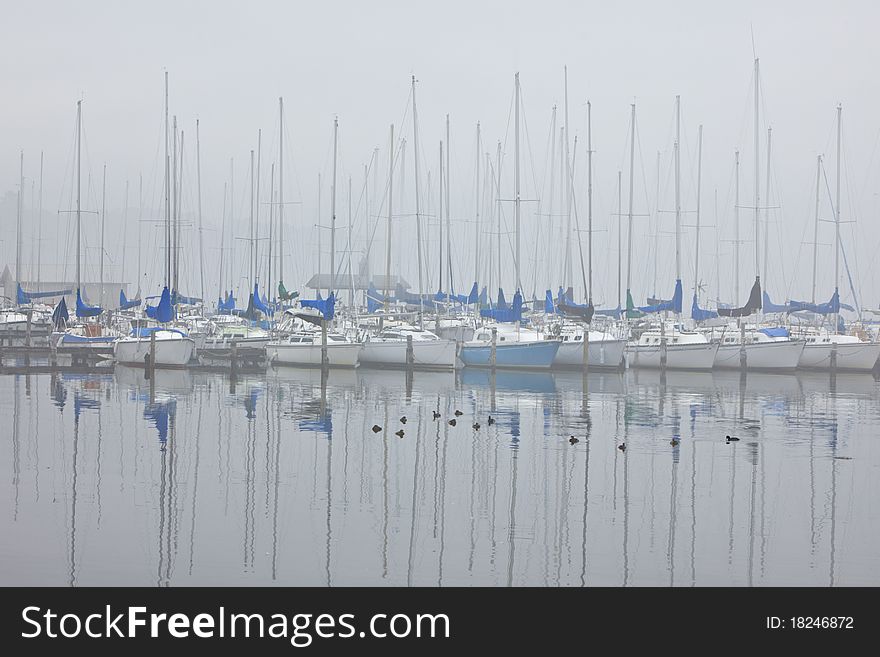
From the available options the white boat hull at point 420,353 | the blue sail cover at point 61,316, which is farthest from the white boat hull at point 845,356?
the blue sail cover at point 61,316

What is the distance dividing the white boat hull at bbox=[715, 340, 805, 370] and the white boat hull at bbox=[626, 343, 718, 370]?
23.1 inches

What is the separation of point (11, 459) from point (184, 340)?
30023 millimetres

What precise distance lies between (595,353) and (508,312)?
20.8 ft

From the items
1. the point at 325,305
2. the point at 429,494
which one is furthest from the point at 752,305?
the point at 429,494

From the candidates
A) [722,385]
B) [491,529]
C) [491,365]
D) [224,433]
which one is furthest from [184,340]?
[491,529]

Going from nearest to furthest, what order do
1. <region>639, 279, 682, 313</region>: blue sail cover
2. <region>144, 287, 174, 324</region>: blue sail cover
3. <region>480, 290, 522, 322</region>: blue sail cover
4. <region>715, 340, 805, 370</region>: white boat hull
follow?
<region>144, 287, 174, 324</region>: blue sail cover < <region>715, 340, 805, 370</region>: white boat hull < <region>480, 290, 522, 322</region>: blue sail cover < <region>639, 279, 682, 313</region>: blue sail cover

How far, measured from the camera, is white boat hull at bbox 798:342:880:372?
5712 centimetres

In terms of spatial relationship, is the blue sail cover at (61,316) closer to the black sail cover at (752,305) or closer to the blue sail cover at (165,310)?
the blue sail cover at (165,310)

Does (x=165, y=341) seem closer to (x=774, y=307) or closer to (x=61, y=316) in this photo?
(x=61, y=316)

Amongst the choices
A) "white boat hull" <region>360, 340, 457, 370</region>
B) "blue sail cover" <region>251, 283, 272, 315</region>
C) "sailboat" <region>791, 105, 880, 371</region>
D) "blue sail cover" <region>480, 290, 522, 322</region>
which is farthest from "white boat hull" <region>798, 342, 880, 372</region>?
"blue sail cover" <region>251, 283, 272, 315</region>

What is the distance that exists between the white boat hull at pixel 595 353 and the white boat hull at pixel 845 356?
29.1 ft

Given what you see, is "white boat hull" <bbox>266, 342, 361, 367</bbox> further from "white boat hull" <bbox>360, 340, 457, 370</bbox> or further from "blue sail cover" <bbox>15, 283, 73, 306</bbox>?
"blue sail cover" <bbox>15, 283, 73, 306</bbox>

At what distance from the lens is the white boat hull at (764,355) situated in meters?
56.7

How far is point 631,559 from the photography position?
50.8 feet
